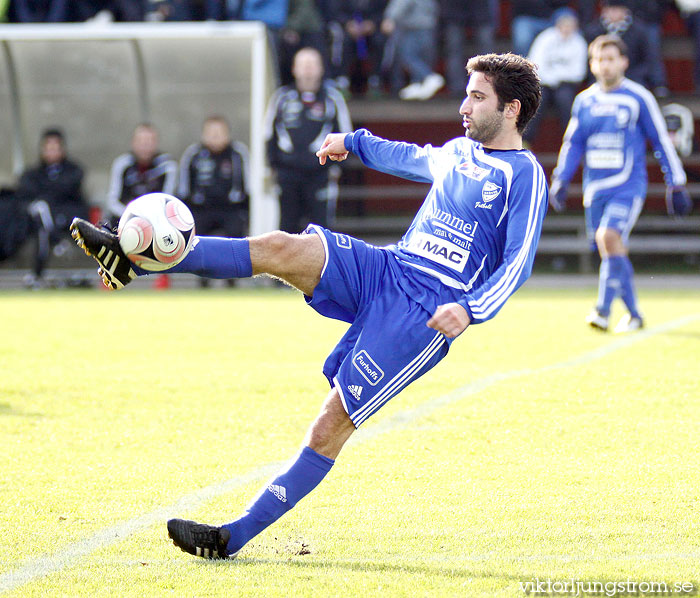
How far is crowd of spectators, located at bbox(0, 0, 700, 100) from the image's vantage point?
46.8ft

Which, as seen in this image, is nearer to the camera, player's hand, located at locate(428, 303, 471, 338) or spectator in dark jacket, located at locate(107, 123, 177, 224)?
player's hand, located at locate(428, 303, 471, 338)

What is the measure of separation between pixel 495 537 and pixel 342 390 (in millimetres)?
706

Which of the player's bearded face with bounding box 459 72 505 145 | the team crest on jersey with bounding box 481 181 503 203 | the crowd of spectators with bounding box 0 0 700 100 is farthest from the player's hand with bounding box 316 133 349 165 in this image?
the crowd of spectators with bounding box 0 0 700 100

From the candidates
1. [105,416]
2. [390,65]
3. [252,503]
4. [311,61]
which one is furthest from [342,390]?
[390,65]

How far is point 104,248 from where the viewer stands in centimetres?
357

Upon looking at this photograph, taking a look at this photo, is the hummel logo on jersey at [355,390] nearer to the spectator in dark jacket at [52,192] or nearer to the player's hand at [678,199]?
the player's hand at [678,199]

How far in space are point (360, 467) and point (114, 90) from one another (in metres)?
11.6

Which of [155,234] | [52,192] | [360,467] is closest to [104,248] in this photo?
[155,234]

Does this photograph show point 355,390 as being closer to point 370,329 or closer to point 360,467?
point 370,329

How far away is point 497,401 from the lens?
6094mm

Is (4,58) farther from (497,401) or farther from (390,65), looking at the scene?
(497,401)

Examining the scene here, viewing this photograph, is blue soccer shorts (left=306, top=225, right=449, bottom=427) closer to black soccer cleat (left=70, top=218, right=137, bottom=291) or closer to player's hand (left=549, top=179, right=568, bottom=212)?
black soccer cleat (left=70, top=218, right=137, bottom=291)

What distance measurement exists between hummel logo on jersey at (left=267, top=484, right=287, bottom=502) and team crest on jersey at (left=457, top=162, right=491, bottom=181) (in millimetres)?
1362

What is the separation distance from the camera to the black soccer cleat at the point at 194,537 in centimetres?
351
